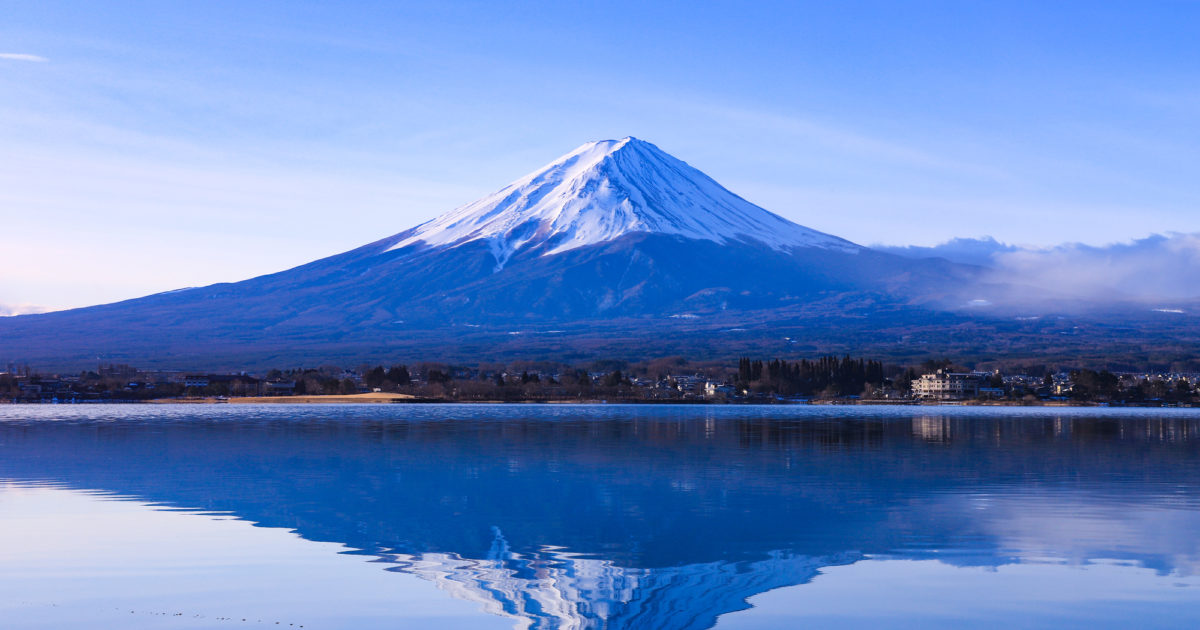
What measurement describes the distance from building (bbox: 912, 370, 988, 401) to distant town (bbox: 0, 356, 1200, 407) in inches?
5.0

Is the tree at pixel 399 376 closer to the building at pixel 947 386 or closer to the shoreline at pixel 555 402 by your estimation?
the shoreline at pixel 555 402

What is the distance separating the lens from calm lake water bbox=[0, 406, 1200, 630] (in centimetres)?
1527

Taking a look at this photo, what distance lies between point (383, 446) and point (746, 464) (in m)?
15.9

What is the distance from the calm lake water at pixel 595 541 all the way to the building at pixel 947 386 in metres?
110

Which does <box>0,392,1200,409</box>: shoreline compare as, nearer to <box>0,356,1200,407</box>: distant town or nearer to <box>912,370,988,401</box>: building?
<box>0,356,1200,407</box>: distant town

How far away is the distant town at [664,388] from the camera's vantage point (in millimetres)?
140500

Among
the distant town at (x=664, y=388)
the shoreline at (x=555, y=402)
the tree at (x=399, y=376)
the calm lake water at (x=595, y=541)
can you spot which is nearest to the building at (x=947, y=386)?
the distant town at (x=664, y=388)

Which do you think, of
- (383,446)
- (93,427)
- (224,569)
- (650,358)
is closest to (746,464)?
(383,446)

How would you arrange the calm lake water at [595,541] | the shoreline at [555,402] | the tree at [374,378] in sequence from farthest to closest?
the tree at [374,378]
the shoreline at [555,402]
the calm lake water at [595,541]

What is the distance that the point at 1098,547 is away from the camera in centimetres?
2003

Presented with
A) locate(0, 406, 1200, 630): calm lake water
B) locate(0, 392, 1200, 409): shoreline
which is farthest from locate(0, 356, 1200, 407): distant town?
locate(0, 406, 1200, 630): calm lake water

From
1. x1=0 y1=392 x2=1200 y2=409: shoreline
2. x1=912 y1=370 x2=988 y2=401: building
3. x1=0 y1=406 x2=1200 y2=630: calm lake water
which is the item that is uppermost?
x1=912 y1=370 x2=988 y2=401: building

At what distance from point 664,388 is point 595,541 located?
441ft

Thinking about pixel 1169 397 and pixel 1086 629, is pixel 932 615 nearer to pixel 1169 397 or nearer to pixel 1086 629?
pixel 1086 629
